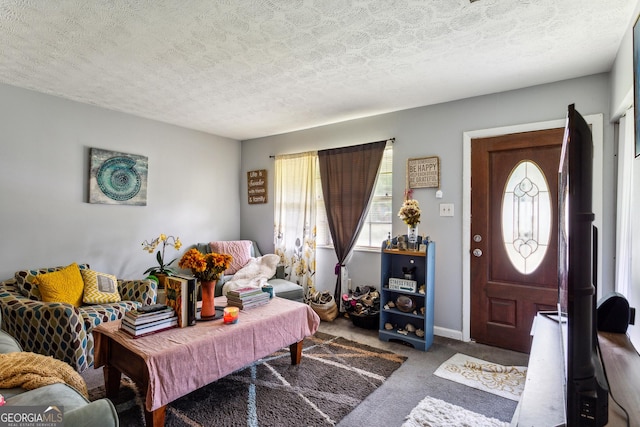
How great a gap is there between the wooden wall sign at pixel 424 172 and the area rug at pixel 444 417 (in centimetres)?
200

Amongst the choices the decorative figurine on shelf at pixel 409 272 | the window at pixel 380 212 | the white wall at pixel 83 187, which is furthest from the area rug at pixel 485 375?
the white wall at pixel 83 187

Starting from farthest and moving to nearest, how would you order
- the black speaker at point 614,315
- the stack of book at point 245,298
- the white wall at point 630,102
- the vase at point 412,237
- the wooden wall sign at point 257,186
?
1. the wooden wall sign at point 257,186
2. the vase at point 412,237
3. the stack of book at point 245,298
4. the white wall at point 630,102
5. the black speaker at point 614,315

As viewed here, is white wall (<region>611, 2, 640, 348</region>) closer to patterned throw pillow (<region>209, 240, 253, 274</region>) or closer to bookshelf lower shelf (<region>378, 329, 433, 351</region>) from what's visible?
bookshelf lower shelf (<region>378, 329, 433, 351</region>)

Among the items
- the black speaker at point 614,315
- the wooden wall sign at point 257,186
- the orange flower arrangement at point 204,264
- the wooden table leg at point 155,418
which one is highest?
the wooden wall sign at point 257,186

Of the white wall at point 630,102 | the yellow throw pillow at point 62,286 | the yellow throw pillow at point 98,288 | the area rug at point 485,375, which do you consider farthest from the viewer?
the yellow throw pillow at point 98,288

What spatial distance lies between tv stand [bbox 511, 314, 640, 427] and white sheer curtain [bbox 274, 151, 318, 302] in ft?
9.58

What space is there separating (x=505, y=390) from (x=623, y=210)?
150cm

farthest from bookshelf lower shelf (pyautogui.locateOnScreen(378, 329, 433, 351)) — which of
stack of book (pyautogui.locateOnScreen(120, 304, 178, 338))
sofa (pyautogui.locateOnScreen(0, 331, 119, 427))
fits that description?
sofa (pyautogui.locateOnScreen(0, 331, 119, 427))

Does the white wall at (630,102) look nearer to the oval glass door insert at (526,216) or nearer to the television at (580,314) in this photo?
the oval glass door insert at (526,216)

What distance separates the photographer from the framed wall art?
11.2 feet

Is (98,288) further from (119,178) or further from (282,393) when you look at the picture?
(282,393)

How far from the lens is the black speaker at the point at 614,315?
4.74ft

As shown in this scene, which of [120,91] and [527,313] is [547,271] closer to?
[527,313]

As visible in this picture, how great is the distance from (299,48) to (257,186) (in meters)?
2.80
